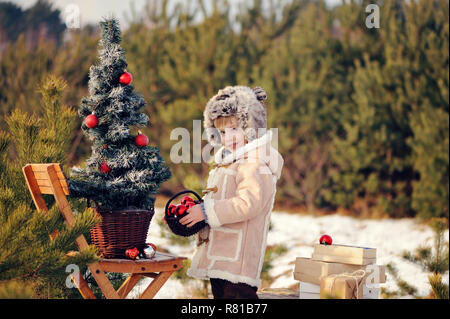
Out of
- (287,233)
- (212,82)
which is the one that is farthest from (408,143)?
(212,82)

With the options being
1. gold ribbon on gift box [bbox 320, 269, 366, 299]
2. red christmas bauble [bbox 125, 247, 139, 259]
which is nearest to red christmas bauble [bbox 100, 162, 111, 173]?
red christmas bauble [bbox 125, 247, 139, 259]

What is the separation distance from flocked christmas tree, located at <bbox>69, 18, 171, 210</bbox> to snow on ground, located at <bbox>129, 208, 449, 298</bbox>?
2189 millimetres

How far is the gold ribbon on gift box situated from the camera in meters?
2.71

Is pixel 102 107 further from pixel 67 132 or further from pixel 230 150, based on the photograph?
pixel 230 150

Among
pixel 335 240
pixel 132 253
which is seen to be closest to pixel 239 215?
pixel 132 253

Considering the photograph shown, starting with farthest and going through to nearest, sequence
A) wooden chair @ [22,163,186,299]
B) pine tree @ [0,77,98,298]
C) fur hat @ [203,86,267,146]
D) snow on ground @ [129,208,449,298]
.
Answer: snow on ground @ [129,208,449,298] → fur hat @ [203,86,267,146] → wooden chair @ [22,163,186,299] → pine tree @ [0,77,98,298]

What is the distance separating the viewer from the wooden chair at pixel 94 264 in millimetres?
2379

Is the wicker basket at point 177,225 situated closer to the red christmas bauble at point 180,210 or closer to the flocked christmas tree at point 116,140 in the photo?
the red christmas bauble at point 180,210

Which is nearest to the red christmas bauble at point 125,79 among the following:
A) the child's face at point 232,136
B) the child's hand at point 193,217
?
the child's face at point 232,136

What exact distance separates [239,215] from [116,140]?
74 cm

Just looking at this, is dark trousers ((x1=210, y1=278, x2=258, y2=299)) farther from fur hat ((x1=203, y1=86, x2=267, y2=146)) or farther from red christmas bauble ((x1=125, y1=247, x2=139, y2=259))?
fur hat ((x1=203, y1=86, x2=267, y2=146))

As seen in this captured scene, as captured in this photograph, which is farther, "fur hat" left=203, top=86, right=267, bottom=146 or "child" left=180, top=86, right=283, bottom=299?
"fur hat" left=203, top=86, right=267, bottom=146

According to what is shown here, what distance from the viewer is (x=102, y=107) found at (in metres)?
2.79

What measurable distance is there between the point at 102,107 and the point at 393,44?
7960 millimetres
